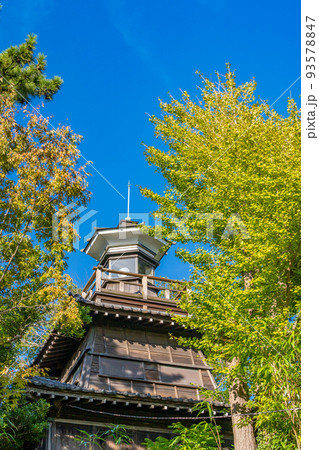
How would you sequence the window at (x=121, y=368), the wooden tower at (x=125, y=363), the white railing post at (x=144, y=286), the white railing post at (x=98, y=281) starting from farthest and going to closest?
the white railing post at (x=144, y=286), the white railing post at (x=98, y=281), the window at (x=121, y=368), the wooden tower at (x=125, y=363)

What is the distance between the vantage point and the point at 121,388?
14.2 m

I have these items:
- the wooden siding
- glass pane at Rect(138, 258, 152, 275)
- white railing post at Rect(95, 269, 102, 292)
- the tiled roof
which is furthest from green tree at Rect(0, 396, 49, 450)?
glass pane at Rect(138, 258, 152, 275)

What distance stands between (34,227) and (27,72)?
20.7ft

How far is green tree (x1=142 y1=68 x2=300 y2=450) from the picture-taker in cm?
837

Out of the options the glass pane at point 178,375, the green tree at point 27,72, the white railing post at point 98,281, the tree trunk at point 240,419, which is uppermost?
the green tree at point 27,72

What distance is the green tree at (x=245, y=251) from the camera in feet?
27.5

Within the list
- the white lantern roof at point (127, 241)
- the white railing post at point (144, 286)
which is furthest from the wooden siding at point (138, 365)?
the white lantern roof at point (127, 241)

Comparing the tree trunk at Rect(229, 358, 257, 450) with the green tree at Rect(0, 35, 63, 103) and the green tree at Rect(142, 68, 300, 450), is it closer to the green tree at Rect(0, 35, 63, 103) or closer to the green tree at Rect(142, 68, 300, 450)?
the green tree at Rect(142, 68, 300, 450)

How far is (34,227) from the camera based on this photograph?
1084 cm

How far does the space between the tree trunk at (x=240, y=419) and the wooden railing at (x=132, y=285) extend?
6.30m

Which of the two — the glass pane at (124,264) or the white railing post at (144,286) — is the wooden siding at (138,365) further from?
the glass pane at (124,264)

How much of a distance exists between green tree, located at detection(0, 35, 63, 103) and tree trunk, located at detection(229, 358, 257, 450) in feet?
32.8

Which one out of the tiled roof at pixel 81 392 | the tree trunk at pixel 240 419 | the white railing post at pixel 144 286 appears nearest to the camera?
the tree trunk at pixel 240 419

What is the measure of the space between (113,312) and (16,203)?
595 centimetres
